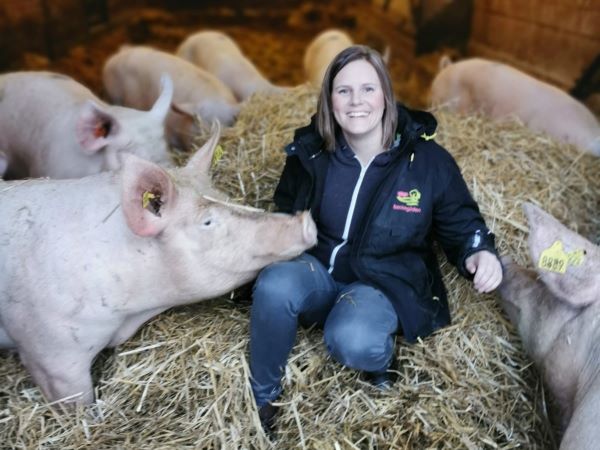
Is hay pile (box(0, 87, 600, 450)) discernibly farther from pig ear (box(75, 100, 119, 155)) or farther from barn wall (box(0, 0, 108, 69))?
barn wall (box(0, 0, 108, 69))

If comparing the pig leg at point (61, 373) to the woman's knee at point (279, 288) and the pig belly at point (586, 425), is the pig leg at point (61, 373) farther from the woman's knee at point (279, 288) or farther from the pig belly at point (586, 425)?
the pig belly at point (586, 425)

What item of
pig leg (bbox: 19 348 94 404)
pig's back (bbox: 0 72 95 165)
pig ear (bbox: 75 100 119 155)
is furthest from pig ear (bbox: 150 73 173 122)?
pig leg (bbox: 19 348 94 404)

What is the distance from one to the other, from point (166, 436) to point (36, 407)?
1.78ft

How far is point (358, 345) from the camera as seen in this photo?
7.77ft

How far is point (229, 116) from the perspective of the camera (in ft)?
15.0

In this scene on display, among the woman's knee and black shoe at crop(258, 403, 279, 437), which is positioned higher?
the woman's knee

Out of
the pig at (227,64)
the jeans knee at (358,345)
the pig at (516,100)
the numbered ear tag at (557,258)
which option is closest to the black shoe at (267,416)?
the jeans knee at (358,345)

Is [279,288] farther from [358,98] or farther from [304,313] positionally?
[358,98]

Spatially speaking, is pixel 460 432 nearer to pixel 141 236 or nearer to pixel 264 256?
pixel 264 256

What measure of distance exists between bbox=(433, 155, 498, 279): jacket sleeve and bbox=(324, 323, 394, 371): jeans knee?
458 mm

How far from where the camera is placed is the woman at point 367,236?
2.42 metres

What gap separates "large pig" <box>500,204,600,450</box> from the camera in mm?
2324

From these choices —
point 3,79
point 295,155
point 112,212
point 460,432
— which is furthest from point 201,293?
point 3,79

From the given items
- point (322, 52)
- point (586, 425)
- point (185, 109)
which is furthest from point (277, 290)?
point (322, 52)
